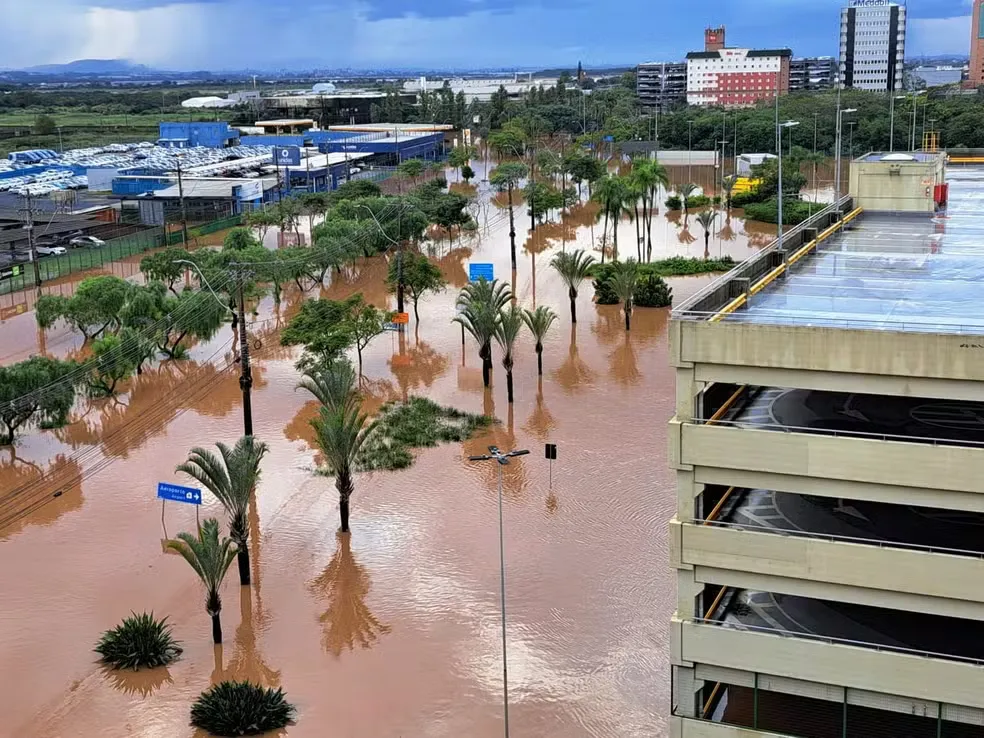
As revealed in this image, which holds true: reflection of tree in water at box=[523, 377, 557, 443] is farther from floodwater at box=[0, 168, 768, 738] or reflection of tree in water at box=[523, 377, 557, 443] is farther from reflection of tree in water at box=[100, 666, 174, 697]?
reflection of tree in water at box=[100, 666, 174, 697]

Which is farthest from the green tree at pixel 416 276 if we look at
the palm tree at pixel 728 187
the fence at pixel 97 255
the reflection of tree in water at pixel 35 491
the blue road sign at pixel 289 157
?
the blue road sign at pixel 289 157

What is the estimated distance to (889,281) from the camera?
2208cm

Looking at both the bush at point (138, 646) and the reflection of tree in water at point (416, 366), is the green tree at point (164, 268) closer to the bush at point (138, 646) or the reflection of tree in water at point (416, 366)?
the reflection of tree in water at point (416, 366)

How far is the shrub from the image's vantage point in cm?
5250

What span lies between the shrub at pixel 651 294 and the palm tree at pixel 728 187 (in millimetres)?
30494

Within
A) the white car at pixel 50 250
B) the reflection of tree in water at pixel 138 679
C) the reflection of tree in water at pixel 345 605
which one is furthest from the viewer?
the white car at pixel 50 250

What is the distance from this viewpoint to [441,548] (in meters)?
27.6

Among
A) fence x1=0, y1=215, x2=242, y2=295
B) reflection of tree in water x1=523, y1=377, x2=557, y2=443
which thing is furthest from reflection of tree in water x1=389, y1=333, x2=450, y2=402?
fence x1=0, y1=215, x2=242, y2=295

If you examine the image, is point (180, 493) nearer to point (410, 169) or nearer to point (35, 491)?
point (35, 491)

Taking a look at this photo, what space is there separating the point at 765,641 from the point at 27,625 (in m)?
15.4

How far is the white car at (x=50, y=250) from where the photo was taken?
66.6 metres

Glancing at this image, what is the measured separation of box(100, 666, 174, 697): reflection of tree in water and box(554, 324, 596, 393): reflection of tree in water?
20408mm

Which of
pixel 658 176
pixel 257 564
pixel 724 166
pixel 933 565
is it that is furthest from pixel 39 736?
pixel 724 166

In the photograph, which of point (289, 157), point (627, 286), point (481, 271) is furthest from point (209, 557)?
point (289, 157)
